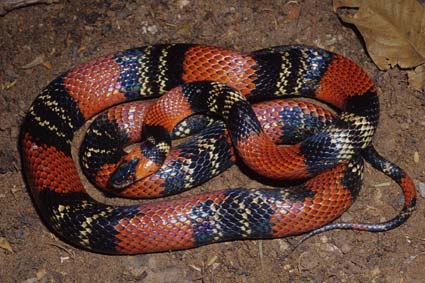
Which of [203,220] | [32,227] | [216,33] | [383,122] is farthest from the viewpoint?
[216,33]

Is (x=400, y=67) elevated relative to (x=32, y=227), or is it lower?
elevated

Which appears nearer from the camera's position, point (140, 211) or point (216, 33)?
point (140, 211)

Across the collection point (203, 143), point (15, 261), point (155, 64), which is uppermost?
point (155, 64)

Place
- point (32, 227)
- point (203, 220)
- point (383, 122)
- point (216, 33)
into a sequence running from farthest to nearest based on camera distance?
point (216, 33) → point (383, 122) → point (32, 227) → point (203, 220)

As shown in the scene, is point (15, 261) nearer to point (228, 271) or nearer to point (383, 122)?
point (228, 271)

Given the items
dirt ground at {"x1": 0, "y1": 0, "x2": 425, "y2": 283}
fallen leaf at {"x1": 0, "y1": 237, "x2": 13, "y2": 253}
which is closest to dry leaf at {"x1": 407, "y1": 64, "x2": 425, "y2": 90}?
dirt ground at {"x1": 0, "y1": 0, "x2": 425, "y2": 283}

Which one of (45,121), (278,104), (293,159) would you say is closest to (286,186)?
(293,159)
